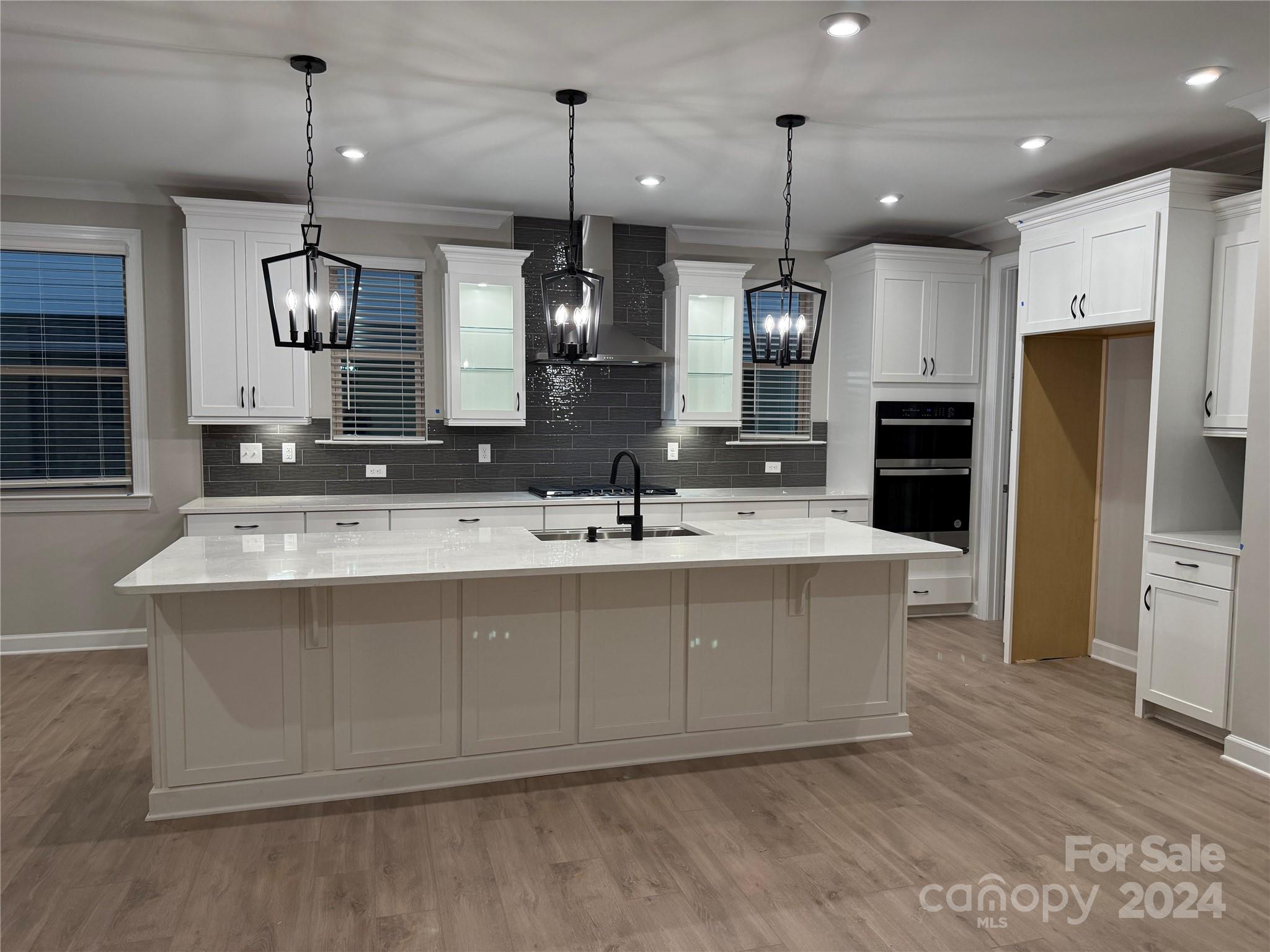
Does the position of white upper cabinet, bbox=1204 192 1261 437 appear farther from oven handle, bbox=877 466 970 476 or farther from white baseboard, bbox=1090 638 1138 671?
oven handle, bbox=877 466 970 476

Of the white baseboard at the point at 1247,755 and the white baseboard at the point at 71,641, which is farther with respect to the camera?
the white baseboard at the point at 71,641

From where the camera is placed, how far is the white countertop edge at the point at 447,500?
15.5ft

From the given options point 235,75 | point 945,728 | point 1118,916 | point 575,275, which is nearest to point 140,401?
point 235,75

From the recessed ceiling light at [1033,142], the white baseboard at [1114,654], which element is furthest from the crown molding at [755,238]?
the white baseboard at [1114,654]

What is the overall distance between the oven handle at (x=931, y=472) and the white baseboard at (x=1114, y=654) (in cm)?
137

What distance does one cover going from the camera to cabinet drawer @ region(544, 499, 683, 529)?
16.8 feet

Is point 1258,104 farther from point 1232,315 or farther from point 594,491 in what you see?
point 594,491

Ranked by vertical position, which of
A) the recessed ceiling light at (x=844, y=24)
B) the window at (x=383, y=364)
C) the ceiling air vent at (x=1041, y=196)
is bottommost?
the window at (x=383, y=364)

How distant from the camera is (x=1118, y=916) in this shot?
2426mm

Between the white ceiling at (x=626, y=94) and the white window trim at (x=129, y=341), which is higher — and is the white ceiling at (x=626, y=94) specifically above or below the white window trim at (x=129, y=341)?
above

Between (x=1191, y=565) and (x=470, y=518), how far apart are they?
3675 millimetres

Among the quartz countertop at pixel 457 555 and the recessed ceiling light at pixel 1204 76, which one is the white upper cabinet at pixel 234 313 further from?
the recessed ceiling light at pixel 1204 76

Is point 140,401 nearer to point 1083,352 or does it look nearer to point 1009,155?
point 1009,155

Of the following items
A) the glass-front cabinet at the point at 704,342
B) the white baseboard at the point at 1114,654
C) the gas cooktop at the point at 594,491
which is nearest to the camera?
the white baseboard at the point at 1114,654
